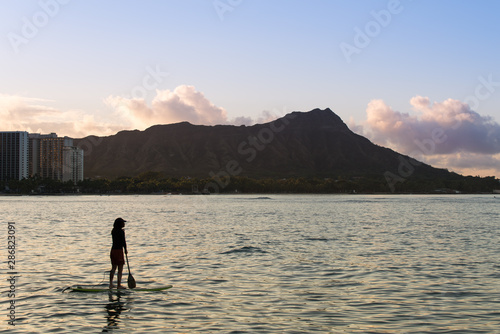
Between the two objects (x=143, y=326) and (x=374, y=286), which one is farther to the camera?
(x=374, y=286)

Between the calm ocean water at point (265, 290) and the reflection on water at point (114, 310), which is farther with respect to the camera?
the calm ocean water at point (265, 290)

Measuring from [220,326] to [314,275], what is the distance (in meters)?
13.6

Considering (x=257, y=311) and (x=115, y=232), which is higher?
(x=115, y=232)

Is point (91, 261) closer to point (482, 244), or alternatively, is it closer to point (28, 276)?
point (28, 276)

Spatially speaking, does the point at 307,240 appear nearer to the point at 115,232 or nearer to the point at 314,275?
the point at 314,275

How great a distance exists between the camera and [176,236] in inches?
2549

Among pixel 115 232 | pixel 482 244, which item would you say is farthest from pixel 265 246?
pixel 115 232

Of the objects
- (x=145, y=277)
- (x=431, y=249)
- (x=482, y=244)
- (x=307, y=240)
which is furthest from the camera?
(x=307, y=240)

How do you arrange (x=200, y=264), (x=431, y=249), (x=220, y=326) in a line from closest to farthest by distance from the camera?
(x=220, y=326), (x=200, y=264), (x=431, y=249)

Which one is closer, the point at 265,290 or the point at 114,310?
the point at 114,310

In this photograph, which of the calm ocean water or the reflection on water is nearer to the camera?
the reflection on water

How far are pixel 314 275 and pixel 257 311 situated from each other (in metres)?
10.7

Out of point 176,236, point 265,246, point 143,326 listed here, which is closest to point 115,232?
point 143,326

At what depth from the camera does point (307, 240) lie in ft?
195
